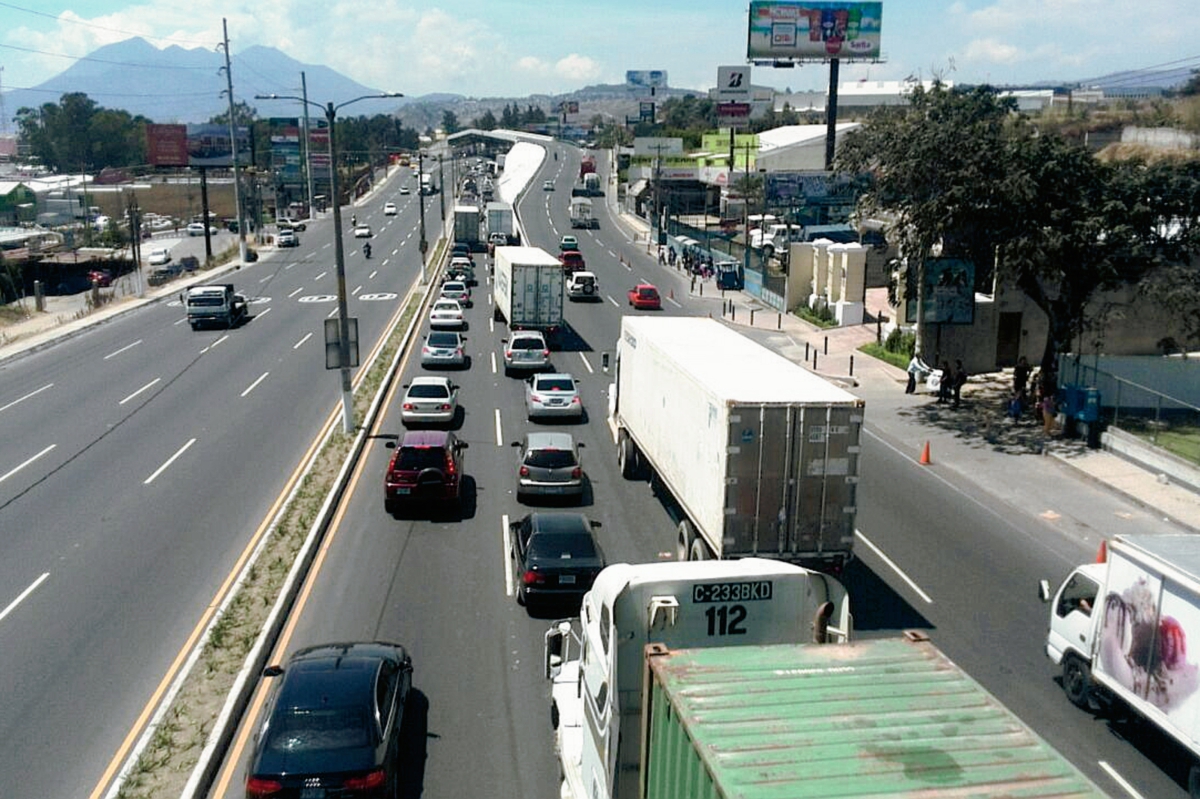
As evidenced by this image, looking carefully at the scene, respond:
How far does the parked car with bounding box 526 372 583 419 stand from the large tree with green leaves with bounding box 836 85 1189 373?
38.4 feet

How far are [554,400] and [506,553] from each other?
1095 cm

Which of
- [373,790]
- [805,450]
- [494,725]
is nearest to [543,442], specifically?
[805,450]

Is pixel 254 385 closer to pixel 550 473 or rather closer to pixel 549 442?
pixel 549 442

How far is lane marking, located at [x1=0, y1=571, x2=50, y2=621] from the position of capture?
56.4 feet

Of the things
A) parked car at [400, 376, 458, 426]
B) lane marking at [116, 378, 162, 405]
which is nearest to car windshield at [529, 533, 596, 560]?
parked car at [400, 376, 458, 426]

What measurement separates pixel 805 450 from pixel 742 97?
→ 110969 mm

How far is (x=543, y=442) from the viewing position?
23.3 metres

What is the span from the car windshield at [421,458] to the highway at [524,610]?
117cm

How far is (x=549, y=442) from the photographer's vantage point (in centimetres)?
2323

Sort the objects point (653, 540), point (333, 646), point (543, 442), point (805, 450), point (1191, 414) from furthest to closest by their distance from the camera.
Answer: point (1191, 414) < point (543, 442) < point (653, 540) < point (805, 450) < point (333, 646)

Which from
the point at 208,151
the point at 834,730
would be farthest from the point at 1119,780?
the point at 208,151

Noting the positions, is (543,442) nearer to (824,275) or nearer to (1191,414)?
(1191,414)

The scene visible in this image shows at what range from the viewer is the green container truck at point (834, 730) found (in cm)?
648

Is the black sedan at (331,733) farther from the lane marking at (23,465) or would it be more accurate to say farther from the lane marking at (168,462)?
the lane marking at (23,465)
